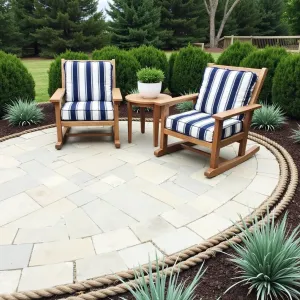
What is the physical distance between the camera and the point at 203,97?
354 centimetres

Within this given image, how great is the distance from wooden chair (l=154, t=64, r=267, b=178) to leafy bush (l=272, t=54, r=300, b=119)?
1625 mm

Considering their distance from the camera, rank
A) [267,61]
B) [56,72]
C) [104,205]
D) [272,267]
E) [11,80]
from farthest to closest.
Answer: [56,72] < [267,61] < [11,80] < [104,205] < [272,267]

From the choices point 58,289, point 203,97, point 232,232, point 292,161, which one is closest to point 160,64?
point 203,97

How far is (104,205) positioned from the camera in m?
2.49

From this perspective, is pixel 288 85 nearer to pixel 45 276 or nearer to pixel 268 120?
pixel 268 120

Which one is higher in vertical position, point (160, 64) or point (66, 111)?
point (160, 64)

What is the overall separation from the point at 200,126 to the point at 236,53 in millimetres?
3294

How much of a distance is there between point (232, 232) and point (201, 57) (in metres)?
4.52

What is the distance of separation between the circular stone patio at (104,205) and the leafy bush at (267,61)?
1873 mm

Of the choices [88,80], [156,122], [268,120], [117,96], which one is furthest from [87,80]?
[268,120]

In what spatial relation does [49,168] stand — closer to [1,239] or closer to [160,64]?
[1,239]

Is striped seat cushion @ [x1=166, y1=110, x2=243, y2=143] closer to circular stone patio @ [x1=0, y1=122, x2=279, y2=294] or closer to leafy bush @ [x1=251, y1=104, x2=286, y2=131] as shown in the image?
circular stone patio @ [x1=0, y1=122, x2=279, y2=294]

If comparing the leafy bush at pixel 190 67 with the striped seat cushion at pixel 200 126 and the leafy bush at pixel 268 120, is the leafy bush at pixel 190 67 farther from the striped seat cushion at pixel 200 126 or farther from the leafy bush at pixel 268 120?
the striped seat cushion at pixel 200 126

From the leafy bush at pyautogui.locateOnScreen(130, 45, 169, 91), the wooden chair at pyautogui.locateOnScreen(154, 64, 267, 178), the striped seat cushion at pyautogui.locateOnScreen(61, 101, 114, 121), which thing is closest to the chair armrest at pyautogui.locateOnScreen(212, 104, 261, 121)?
the wooden chair at pyautogui.locateOnScreen(154, 64, 267, 178)
